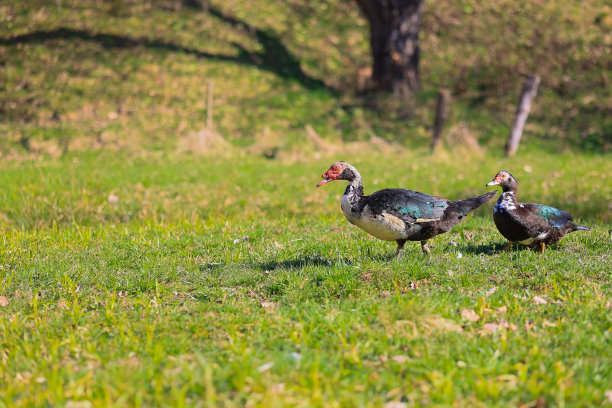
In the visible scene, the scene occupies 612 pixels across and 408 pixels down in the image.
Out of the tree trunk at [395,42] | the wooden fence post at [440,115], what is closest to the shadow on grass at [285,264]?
the wooden fence post at [440,115]

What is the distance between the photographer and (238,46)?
25.1 metres

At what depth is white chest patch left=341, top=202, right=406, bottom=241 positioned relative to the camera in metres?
6.21

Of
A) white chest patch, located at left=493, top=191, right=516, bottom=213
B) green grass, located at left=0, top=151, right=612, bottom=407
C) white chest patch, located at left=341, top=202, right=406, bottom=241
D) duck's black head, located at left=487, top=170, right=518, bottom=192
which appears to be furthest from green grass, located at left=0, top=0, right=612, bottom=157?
white chest patch, located at left=341, top=202, right=406, bottom=241

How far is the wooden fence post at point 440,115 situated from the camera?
19031 mm

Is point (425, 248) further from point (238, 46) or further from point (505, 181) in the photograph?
point (238, 46)

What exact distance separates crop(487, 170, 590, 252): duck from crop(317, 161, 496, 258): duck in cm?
62

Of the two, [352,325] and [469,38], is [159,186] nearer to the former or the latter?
[352,325]

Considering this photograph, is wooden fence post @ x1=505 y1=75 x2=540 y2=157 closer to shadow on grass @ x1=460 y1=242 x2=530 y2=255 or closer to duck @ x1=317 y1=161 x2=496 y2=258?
shadow on grass @ x1=460 y1=242 x2=530 y2=255

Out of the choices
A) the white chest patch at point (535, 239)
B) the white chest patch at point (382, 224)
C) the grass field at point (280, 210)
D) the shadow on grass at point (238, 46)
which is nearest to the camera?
the grass field at point (280, 210)

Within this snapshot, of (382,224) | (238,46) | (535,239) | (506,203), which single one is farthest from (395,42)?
(382,224)

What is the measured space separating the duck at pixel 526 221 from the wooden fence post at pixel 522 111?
39.1 feet

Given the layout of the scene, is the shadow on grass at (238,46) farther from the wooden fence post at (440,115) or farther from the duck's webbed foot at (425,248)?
the duck's webbed foot at (425,248)

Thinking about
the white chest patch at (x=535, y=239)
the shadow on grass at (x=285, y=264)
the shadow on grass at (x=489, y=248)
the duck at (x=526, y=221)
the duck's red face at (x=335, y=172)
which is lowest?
the shadow on grass at (x=285, y=264)

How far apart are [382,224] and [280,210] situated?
5.39 metres
